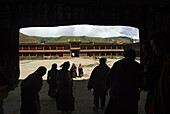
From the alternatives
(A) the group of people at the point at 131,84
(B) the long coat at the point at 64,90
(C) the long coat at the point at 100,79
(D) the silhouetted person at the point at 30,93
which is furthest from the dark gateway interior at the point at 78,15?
(C) the long coat at the point at 100,79

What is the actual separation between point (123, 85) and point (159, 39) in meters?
0.95

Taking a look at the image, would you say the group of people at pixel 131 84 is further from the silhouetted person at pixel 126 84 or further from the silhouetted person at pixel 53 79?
the silhouetted person at pixel 53 79

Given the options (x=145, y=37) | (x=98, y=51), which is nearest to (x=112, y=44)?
(x=98, y=51)

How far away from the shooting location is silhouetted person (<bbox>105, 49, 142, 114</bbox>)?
179cm

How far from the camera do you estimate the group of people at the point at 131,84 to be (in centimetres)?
122

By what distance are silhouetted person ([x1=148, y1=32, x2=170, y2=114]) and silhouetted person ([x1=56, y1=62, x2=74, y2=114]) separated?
208 cm

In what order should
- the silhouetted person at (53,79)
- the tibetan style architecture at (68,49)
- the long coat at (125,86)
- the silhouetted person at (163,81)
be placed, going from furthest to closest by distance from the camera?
the tibetan style architecture at (68,49), the silhouetted person at (53,79), the long coat at (125,86), the silhouetted person at (163,81)

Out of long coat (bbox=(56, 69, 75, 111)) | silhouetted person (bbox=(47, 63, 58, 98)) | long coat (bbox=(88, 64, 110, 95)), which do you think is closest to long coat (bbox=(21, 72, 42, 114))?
long coat (bbox=(56, 69, 75, 111))

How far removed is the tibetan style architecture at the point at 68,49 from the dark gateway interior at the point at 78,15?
33.3 metres

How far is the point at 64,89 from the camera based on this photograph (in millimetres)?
2850

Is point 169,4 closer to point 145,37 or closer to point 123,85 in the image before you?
point 145,37

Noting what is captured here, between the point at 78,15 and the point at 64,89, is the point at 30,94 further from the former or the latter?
the point at 78,15

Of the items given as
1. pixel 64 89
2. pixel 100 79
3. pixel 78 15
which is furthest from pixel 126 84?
pixel 78 15

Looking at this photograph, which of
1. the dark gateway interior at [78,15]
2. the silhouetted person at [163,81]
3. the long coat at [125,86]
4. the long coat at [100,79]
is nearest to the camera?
the silhouetted person at [163,81]
